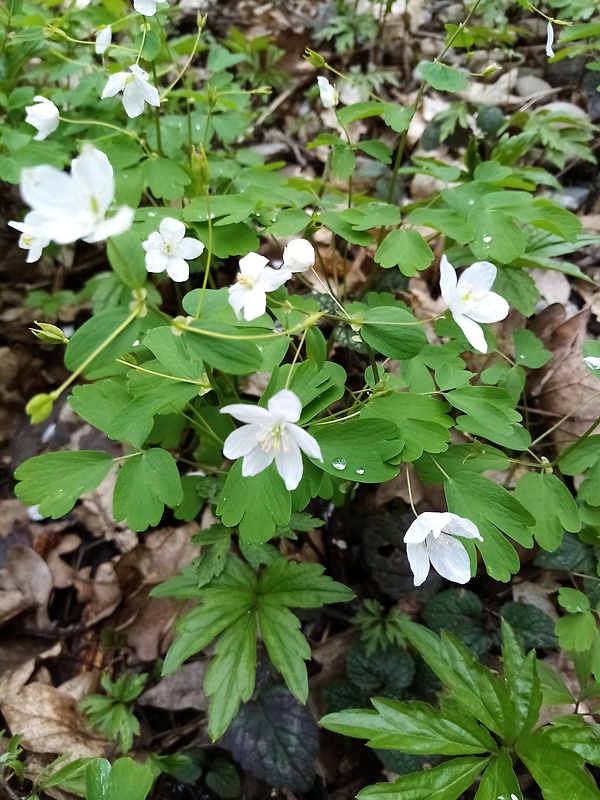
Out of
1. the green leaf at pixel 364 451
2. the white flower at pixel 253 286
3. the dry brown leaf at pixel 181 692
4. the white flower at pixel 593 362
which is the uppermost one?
the white flower at pixel 253 286

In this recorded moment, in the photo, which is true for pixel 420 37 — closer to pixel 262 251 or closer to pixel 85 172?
pixel 262 251

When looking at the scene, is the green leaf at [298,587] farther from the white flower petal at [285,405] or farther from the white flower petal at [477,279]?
the white flower petal at [477,279]

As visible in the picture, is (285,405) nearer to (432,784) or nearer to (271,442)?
(271,442)

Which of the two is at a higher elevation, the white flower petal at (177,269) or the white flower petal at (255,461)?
the white flower petal at (177,269)

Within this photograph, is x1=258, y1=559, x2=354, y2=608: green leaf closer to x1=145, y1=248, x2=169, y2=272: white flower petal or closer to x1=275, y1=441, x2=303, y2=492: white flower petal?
x1=275, y1=441, x2=303, y2=492: white flower petal

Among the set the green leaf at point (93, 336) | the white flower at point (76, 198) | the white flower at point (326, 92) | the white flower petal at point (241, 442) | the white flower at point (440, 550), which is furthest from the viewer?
the white flower at point (326, 92)

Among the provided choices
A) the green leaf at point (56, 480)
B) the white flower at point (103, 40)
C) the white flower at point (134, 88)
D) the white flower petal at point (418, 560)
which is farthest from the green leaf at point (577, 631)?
the white flower at point (103, 40)
